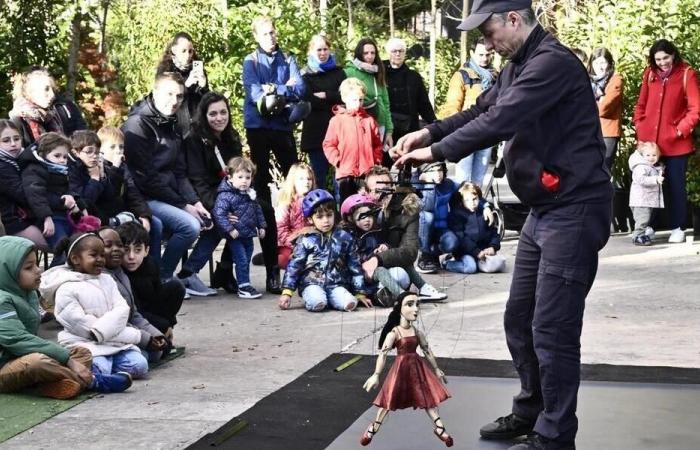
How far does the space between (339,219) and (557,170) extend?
15.0 ft

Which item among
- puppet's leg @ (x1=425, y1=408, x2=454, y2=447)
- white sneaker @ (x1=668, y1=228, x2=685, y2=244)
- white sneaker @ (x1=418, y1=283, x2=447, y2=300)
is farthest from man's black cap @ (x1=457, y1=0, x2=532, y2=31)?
white sneaker @ (x1=668, y1=228, x2=685, y2=244)

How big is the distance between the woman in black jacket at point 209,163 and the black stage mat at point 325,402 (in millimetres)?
2481

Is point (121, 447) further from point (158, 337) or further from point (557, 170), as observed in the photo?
point (557, 170)

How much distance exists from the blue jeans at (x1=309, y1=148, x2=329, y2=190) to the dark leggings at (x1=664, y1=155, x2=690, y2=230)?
10.9ft

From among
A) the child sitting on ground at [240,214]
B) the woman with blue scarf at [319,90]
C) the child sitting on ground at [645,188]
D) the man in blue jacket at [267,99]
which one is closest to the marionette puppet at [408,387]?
the child sitting on ground at [240,214]

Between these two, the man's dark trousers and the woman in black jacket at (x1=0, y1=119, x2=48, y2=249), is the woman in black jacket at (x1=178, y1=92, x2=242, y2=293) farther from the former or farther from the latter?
the man's dark trousers

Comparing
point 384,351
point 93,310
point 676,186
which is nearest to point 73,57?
point 676,186

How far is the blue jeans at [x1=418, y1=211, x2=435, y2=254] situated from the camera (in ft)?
35.2

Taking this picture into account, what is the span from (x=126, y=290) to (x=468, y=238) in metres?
4.19

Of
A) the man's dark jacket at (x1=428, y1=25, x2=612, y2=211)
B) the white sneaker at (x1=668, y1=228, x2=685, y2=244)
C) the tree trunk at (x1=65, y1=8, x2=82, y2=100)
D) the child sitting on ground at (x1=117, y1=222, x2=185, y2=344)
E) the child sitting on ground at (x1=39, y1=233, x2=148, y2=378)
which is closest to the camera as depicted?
the man's dark jacket at (x1=428, y1=25, x2=612, y2=211)

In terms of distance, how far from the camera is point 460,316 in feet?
29.3

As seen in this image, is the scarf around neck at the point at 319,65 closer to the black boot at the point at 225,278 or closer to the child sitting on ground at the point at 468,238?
the child sitting on ground at the point at 468,238

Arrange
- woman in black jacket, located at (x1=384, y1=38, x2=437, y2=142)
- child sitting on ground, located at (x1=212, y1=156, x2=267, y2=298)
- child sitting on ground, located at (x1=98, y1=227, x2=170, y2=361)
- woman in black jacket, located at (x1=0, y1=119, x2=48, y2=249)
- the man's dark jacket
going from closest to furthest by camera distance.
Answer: the man's dark jacket < child sitting on ground, located at (x1=98, y1=227, x2=170, y2=361) < woman in black jacket, located at (x1=0, y1=119, x2=48, y2=249) < child sitting on ground, located at (x1=212, y1=156, x2=267, y2=298) < woman in black jacket, located at (x1=384, y1=38, x2=437, y2=142)

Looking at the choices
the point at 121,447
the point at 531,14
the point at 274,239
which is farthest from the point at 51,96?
the point at 531,14
